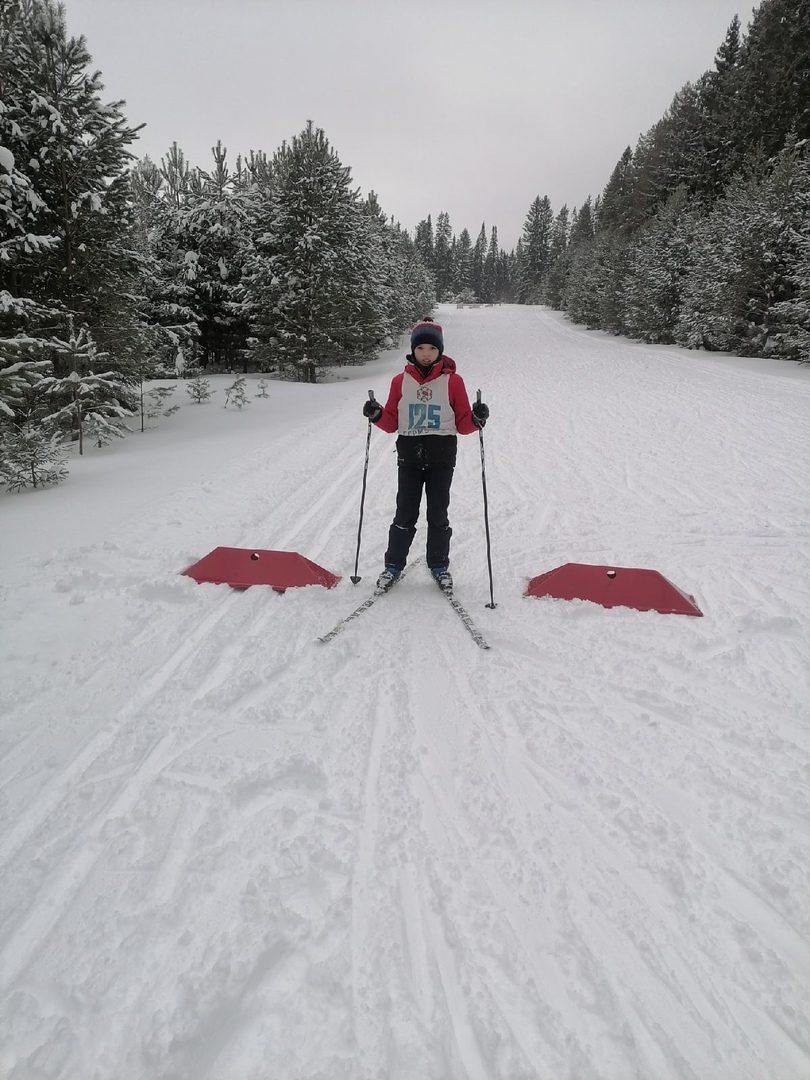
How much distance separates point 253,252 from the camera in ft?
59.6

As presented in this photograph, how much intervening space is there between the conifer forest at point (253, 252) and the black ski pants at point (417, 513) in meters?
4.96

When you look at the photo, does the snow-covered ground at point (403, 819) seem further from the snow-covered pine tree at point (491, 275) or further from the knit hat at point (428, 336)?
the snow-covered pine tree at point (491, 275)

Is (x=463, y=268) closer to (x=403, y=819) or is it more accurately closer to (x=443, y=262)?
(x=443, y=262)

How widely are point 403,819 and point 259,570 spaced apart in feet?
8.57

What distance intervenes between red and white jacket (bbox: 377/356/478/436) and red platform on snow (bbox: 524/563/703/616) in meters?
1.34

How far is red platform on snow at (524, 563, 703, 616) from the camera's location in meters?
3.96

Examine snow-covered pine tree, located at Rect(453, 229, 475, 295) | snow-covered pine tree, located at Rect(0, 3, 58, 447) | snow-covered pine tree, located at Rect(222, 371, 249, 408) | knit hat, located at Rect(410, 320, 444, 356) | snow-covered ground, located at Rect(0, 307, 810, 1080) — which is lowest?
snow-covered ground, located at Rect(0, 307, 810, 1080)

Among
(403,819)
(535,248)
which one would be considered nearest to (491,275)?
(535,248)

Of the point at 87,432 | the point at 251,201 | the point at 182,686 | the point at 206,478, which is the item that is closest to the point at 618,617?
the point at 182,686

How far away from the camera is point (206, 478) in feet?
Answer: 24.1

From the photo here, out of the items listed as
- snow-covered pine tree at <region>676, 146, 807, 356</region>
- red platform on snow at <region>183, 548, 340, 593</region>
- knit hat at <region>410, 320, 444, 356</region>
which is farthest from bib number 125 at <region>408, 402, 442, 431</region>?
snow-covered pine tree at <region>676, 146, 807, 356</region>

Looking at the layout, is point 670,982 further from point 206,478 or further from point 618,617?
point 206,478

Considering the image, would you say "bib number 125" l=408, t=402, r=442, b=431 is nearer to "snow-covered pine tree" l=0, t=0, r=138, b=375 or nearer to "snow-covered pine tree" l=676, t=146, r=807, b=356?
"snow-covered pine tree" l=0, t=0, r=138, b=375

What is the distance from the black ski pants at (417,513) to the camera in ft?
14.4
